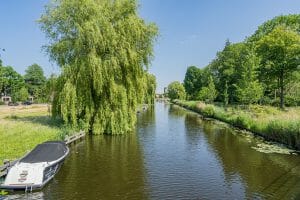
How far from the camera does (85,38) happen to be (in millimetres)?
27078

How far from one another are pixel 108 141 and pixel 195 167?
9590mm

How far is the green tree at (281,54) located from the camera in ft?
154

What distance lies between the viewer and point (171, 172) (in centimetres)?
1588

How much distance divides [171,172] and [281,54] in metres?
39.3

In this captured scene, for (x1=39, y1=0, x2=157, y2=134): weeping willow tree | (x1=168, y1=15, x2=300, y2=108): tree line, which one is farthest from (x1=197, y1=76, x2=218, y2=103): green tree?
(x1=39, y1=0, x2=157, y2=134): weeping willow tree

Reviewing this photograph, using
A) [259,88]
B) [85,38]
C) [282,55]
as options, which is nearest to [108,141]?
[85,38]

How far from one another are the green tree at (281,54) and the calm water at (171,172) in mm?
28025

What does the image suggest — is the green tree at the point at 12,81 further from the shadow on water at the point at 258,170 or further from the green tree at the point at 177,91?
the shadow on water at the point at 258,170

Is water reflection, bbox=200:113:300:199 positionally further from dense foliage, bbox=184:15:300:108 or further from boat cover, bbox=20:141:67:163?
dense foliage, bbox=184:15:300:108

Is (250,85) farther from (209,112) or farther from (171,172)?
(171,172)

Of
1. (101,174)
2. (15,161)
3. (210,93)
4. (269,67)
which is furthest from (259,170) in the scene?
(210,93)

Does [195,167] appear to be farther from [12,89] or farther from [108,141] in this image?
[12,89]

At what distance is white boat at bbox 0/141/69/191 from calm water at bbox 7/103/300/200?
1.43 ft

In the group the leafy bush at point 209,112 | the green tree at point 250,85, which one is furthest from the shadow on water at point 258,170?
the leafy bush at point 209,112
